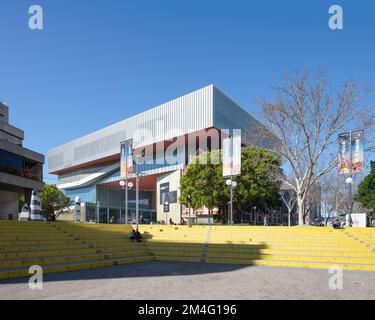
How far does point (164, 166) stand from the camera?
68750mm

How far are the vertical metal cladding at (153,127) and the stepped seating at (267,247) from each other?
35.5 metres

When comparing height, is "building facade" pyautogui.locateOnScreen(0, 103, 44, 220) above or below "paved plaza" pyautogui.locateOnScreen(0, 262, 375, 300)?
above

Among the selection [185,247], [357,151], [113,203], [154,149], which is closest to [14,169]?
[185,247]

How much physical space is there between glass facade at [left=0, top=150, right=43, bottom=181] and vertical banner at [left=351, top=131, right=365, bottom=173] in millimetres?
33498

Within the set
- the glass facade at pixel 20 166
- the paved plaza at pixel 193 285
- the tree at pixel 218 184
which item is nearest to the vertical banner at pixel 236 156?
the paved plaza at pixel 193 285

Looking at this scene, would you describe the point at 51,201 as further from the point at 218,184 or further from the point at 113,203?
the point at 218,184

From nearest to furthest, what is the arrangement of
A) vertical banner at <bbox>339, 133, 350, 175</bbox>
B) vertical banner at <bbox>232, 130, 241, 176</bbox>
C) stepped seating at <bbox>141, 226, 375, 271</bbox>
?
stepped seating at <bbox>141, 226, 375, 271</bbox> < vertical banner at <bbox>339, 133, 350, 175</bbox> < vertical banner at <bbox>232, 130, 241, 176</bbox>

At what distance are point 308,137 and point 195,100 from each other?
35177 millimetres

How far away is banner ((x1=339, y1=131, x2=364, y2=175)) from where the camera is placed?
25531 mm

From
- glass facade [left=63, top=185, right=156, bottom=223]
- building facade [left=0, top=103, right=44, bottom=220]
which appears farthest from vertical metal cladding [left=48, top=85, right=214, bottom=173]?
building facade [left=0, top=103, right=44, bottom=220]

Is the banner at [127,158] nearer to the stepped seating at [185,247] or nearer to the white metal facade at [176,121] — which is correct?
the stepped seating at [185,247]

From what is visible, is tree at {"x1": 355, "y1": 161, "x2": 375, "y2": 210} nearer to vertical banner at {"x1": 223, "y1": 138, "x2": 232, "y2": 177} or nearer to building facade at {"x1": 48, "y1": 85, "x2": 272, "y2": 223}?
building facade at {"x1": 48, "y1": 85, "x2": 272, "y2": 223}

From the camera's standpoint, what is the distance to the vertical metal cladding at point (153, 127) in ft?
198
